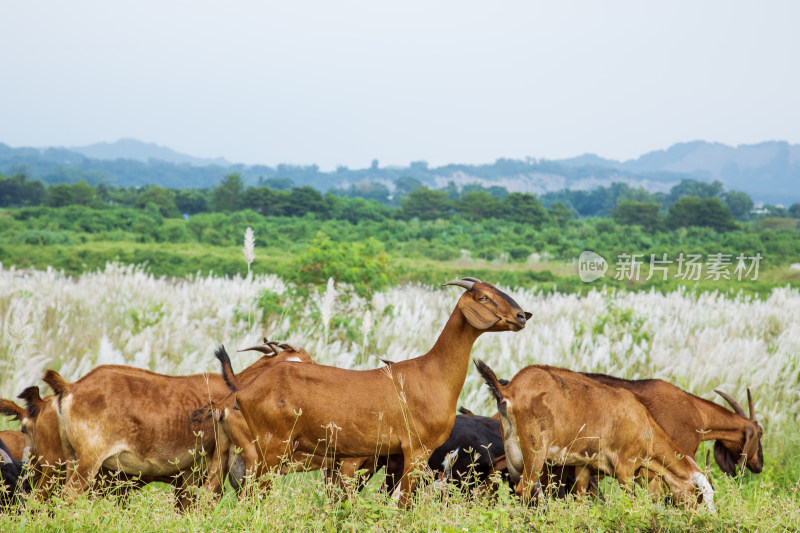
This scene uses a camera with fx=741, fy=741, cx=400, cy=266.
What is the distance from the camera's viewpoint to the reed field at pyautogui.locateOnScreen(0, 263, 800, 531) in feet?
10.7

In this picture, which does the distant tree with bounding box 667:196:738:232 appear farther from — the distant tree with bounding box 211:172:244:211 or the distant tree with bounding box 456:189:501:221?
the distant tree with bounding box 211:172:244:211

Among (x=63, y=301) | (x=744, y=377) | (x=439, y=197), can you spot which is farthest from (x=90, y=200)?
(x=744, y=377)

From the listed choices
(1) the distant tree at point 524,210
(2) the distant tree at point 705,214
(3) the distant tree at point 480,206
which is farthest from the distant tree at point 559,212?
(2) the distant tree at point 705,214

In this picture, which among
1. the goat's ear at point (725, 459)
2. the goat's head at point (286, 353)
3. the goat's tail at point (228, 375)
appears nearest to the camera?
the goat's tail at point (228, 375)

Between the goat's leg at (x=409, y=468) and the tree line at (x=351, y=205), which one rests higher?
the goat's leg at (x=409, y=468)

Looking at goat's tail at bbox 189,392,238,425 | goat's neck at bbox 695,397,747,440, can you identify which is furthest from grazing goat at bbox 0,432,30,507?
goat's neck at bbox 695,397,747,440

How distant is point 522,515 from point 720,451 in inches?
66.5

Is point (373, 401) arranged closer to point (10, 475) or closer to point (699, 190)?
point (10, 475)

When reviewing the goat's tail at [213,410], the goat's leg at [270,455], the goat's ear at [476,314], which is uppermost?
the goat's ear at [476,314]

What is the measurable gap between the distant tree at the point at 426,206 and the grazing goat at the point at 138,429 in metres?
40.1

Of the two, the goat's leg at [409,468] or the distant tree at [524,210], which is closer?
the goat's leg at [409,468]

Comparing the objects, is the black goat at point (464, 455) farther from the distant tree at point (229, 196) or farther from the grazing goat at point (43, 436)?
the distant tree at point (229, 196)

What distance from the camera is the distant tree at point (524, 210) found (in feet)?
134

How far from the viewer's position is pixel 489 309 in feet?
11.1
